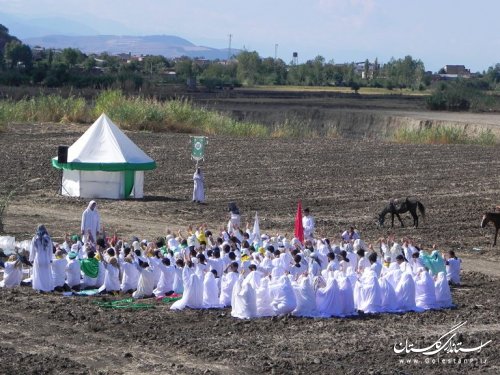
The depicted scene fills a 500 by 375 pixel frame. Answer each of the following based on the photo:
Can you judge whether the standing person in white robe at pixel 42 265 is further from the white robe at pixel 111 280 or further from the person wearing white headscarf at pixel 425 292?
the person wearing white headscarf at pixel 425 292

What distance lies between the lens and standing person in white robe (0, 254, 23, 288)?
65.0 feet

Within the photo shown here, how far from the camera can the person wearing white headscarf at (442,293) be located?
18844 mm

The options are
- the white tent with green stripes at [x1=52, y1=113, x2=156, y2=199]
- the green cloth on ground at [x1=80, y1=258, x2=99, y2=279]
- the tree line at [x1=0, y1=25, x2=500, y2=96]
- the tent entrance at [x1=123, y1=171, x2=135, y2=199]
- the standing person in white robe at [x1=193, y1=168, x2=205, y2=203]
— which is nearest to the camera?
the green cloth on ground at [x1=80, y1=258, x2=99, y2=279]

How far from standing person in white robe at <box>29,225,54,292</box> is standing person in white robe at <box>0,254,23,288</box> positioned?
1.24ft

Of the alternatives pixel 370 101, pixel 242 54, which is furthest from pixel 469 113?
pixel 242 54

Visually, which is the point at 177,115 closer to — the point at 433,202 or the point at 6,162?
the point at 6,162

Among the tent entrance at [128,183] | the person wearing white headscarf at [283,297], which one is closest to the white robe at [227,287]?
the person wearing white headscarf at [283,297]

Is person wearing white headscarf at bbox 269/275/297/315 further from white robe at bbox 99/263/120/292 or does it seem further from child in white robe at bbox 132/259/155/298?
white robe at bbox 99/263/120/292

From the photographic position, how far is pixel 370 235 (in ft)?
85.4

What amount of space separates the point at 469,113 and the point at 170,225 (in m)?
48.4

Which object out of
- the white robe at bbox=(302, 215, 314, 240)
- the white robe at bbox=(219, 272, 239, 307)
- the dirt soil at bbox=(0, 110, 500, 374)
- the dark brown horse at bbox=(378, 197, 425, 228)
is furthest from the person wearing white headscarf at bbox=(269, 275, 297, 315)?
the dark brown horse at bbox=(378, 197, 425, 228)

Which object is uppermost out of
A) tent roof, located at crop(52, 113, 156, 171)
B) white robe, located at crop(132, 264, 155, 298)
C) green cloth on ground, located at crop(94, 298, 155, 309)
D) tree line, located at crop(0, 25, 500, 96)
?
tent roof, located at crop(52, 113, 156, 171)

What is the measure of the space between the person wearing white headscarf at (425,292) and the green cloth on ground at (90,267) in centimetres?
579

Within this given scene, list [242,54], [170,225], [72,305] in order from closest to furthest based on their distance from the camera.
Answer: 1. [72,305]
2. [170,225]
3. [242,54]
